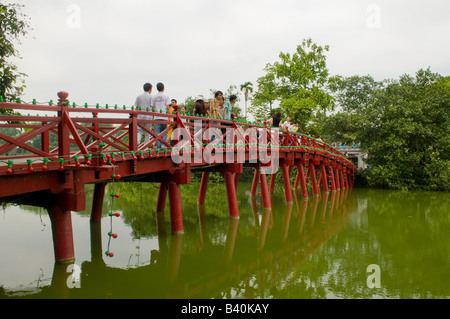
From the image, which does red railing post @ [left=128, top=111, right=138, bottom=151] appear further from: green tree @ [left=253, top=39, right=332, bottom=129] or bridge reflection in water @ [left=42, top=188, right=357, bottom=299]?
green tree @ [left=253, top=39, right=332, bottom=129]

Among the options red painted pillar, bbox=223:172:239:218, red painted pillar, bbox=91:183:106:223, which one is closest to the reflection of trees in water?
red painted pillar, bbox=223:172:239:218

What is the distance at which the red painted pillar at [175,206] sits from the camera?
10.3 m

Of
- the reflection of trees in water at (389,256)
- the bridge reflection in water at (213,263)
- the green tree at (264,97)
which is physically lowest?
the reflection of trees in water at (389,256)

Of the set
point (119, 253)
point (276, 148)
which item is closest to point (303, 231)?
point (276, 148)

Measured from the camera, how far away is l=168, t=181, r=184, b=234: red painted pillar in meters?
10.3

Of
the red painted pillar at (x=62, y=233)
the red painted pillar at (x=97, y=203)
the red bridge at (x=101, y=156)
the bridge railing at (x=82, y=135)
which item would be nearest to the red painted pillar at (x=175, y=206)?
the red bridge at (x=101, y=156)

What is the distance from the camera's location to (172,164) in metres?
10.0

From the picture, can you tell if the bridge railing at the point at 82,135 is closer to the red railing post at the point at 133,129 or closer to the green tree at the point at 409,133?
the red railing post at the point at 133,129

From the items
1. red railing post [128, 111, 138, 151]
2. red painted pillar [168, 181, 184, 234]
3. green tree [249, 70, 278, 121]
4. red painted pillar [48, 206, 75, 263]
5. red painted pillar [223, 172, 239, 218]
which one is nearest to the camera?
red painted pillar [48, 206, 75, 263]

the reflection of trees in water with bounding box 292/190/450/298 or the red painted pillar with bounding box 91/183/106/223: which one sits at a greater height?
the red painted pillar with bounding box 91/183/106/223

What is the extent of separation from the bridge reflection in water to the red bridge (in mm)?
817

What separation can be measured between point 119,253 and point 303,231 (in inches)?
216

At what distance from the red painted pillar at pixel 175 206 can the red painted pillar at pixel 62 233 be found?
317 centimetres

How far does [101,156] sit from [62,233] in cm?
160
